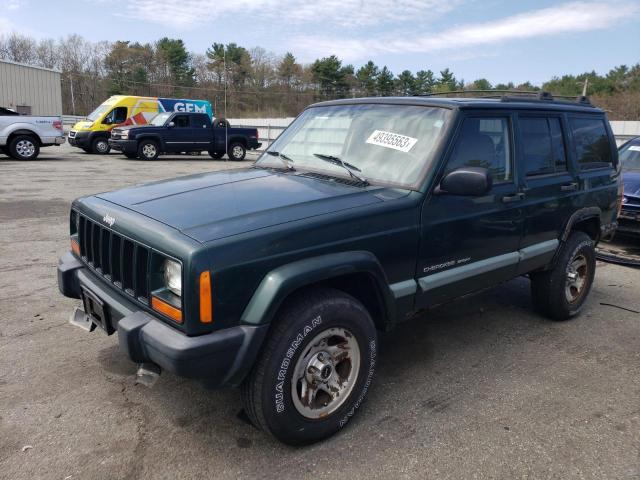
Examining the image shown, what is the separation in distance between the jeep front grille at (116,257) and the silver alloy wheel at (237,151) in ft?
Result: 60.1

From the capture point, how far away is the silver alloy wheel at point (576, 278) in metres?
4.51

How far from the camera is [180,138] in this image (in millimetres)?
19797

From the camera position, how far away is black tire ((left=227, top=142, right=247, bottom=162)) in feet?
68.5

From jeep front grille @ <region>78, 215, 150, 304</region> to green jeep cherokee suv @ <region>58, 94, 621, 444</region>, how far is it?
1 cm

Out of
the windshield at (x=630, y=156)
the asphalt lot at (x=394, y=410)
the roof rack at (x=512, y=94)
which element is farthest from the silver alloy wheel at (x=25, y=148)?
the windshield at (x=630, y=156)

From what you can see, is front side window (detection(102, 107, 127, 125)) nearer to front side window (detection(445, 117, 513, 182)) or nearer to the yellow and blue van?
the yellow and blue van

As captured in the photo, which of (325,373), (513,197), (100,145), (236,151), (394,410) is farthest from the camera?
(236,151)

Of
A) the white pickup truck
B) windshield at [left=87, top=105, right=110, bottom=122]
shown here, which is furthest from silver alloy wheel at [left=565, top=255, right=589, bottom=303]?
windshield at [left=87, top=105, right=110, bottom=122]

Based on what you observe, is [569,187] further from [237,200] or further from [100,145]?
[100,145]

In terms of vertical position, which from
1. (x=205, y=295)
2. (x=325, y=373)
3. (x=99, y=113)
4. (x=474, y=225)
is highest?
(x=99, y=113)

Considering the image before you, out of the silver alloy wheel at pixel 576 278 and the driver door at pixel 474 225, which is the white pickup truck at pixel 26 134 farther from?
the silver alloy wheel at pixel 576 278

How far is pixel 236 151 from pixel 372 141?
18471 millimetres

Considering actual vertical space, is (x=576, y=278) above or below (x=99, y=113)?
below

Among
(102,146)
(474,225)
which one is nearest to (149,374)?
(474,225)
